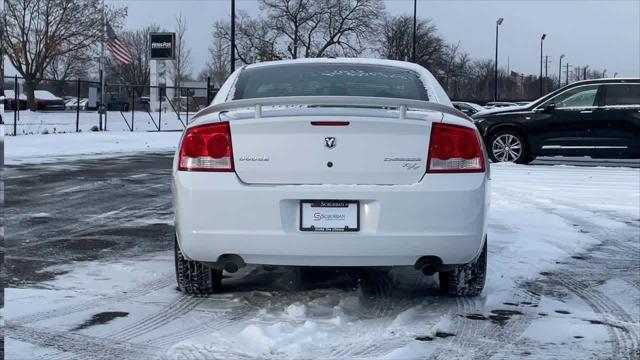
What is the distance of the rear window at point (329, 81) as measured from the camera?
5047 millimetres

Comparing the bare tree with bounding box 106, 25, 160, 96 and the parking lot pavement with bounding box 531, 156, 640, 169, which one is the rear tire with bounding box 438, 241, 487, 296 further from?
the bare tree with bounding box 106, 25, 160, 96

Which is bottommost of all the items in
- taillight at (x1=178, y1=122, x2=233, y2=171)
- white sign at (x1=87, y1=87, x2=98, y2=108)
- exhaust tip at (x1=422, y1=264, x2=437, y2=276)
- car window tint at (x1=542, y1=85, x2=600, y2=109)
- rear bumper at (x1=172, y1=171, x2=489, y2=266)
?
exhaust tip at (x1=422, y1=264, x2=437, y2=276)

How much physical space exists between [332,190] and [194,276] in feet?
3.91

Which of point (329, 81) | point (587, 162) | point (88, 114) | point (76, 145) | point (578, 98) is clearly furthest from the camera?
point (88, 114)

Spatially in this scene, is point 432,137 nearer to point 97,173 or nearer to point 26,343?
point 26,343

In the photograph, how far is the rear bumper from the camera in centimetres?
395

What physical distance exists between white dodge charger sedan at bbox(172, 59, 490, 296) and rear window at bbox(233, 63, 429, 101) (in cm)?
92

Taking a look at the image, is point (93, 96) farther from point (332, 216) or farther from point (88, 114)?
point (332, 216)

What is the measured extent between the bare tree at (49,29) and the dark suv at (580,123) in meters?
29.8

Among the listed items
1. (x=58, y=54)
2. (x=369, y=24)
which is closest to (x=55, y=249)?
(x=58, y=54)

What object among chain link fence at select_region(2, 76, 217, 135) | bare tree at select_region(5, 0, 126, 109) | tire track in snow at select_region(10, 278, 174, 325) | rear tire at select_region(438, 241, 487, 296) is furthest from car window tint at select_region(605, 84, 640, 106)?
bare tree at select_region(5, 0, 126, 109)

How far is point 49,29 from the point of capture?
127ft

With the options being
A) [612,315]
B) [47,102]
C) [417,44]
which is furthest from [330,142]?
[417,44]

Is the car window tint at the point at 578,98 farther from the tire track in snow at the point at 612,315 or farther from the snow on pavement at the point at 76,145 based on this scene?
the tire track in snow at the point at 612,315
